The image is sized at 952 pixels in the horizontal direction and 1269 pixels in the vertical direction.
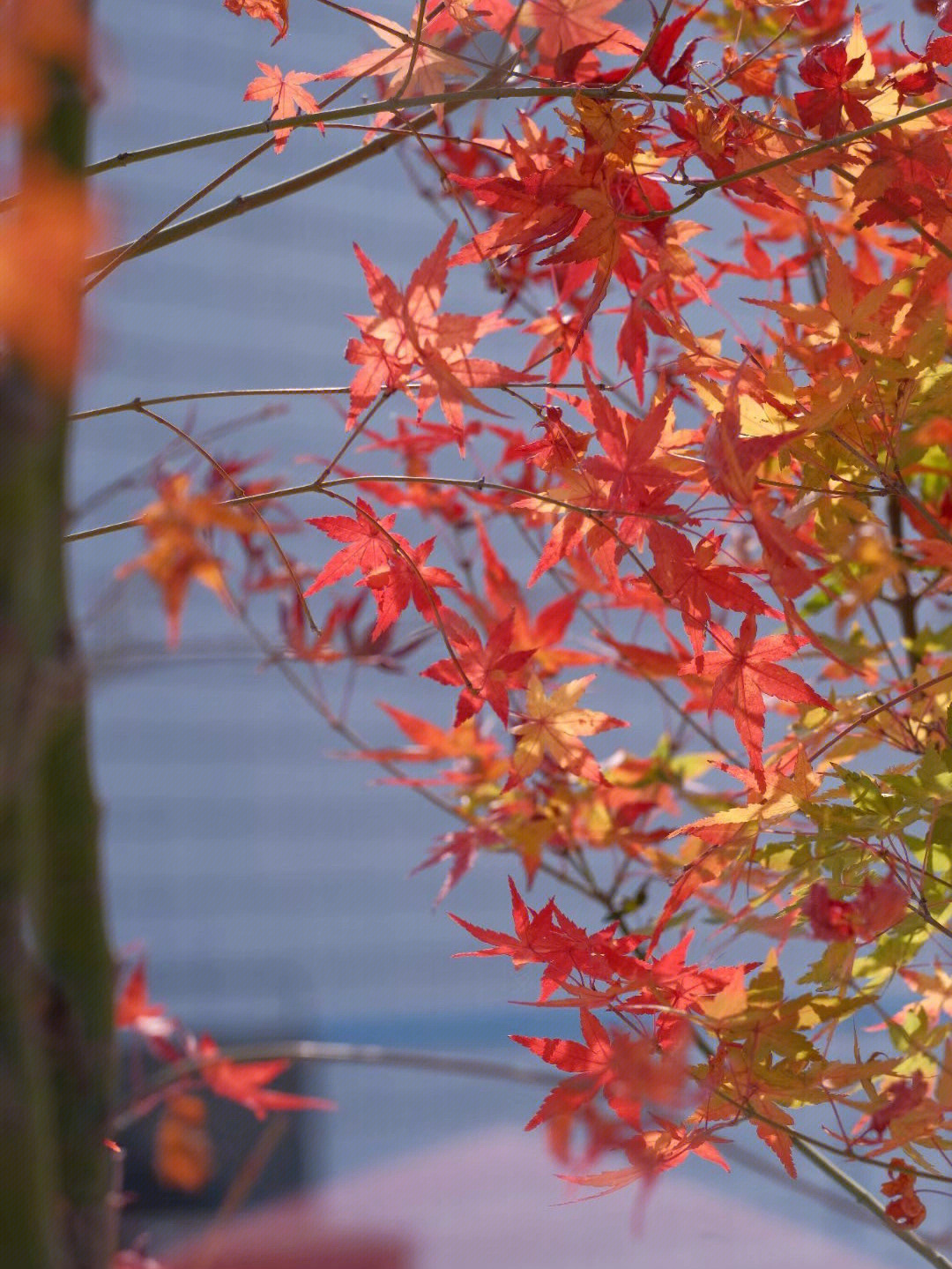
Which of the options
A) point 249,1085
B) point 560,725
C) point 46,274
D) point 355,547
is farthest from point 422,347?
point 249,1085

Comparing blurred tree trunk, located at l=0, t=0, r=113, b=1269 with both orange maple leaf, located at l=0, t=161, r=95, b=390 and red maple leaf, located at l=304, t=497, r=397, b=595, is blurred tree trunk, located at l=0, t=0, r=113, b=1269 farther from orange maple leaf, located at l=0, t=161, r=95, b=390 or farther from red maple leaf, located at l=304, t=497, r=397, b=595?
red maple leaf, located at l=304, t=497, r=397, b=595

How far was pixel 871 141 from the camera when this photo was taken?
0.70 m

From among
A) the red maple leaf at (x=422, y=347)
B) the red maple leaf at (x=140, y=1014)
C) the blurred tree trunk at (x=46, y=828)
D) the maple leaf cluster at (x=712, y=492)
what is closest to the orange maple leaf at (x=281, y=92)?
the maple leaf cluster at (x=712, y=492)

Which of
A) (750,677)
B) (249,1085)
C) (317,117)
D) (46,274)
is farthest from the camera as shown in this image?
(249,1085)

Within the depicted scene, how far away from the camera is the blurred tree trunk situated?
31 centimetres

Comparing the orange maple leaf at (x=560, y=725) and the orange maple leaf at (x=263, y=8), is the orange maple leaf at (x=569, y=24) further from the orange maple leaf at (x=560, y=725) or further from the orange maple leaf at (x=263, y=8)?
the orange maple leaf at (x=560, y=725)

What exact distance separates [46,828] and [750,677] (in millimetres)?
420

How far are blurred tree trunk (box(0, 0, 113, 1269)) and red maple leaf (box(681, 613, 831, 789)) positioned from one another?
1.28ft

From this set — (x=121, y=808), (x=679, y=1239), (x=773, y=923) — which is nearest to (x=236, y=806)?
(x=121, y=808)

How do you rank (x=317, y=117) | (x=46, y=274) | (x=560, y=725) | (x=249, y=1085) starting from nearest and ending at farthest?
(x=46, y=274) → (x=317, y=117) → (x=560, y=725) → (x=249, y=1085)

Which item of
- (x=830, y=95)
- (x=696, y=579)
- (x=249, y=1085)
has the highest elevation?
(x=830, y=95)

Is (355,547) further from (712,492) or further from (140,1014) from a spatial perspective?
(140,1014)

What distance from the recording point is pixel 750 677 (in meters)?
0.70

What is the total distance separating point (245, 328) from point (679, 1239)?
80.1 inches
